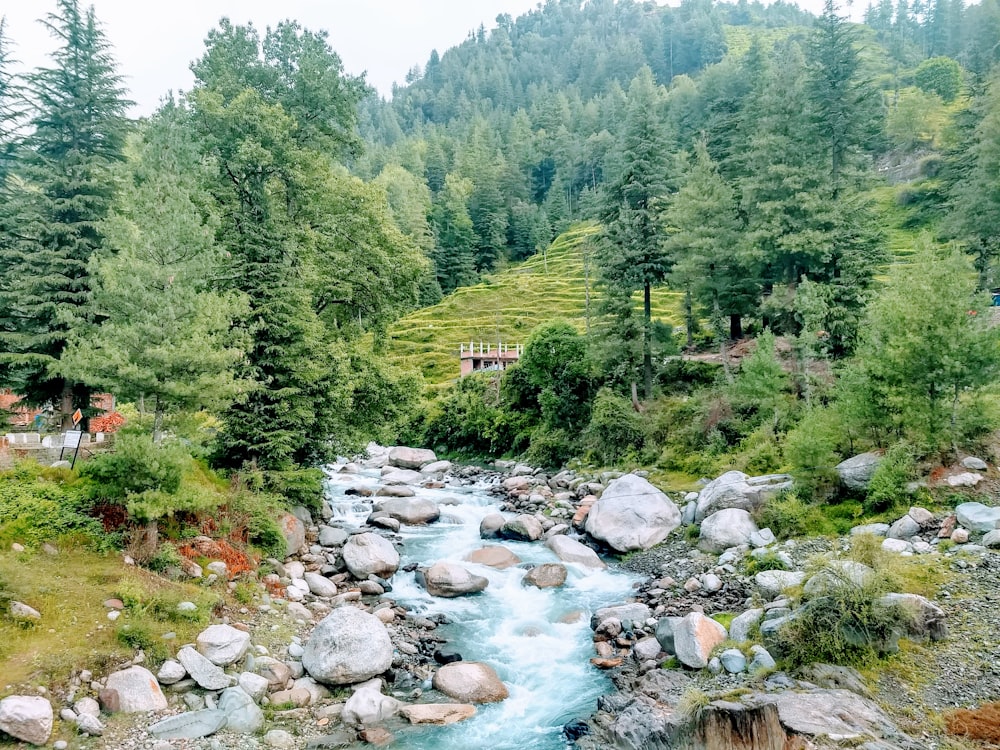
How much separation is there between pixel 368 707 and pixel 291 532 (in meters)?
8.18

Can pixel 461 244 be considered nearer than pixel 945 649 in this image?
No

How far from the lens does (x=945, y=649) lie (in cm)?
1130

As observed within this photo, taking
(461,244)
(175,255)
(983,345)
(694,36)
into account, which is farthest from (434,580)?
(694,36)

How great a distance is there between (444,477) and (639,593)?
20249 millimetres

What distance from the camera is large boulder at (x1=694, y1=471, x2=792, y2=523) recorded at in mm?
19734

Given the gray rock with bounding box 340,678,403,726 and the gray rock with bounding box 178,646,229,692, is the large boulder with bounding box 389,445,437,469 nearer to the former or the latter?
the gray rock with bounding box 340,678,403,726

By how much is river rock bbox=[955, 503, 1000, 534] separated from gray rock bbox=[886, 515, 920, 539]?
97cm

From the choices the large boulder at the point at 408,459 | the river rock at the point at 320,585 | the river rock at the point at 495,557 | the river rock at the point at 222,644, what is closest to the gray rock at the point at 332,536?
the river rock at the point at 320,585

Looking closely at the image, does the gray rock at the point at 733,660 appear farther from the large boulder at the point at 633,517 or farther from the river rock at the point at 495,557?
the river rock at the point at 495,557

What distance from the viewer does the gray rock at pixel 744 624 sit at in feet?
43.8

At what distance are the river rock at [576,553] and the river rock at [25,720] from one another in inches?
555

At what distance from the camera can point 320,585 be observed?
17266 mm

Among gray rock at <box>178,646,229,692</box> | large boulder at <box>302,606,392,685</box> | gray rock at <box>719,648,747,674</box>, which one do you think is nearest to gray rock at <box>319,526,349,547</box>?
large boulder at <box>302,606,392,685</box>

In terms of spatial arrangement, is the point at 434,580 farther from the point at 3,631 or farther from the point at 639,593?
the point at 3,631
